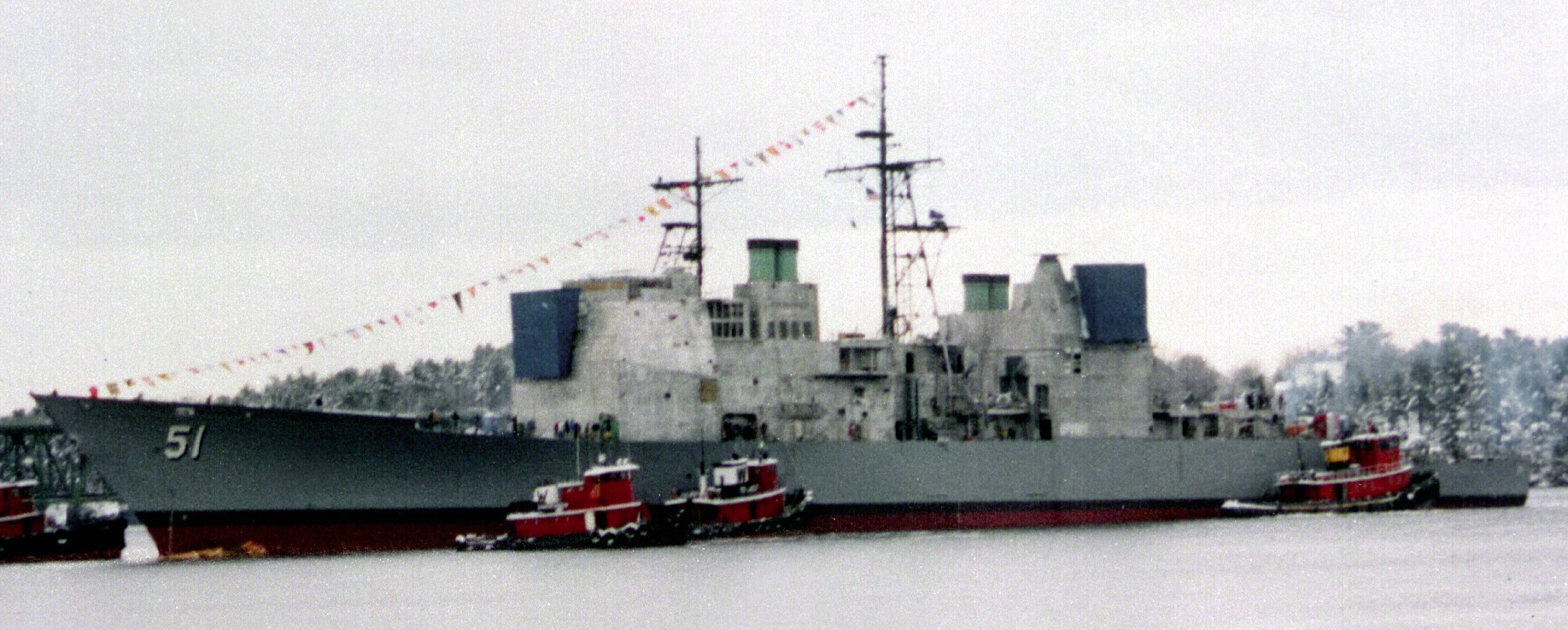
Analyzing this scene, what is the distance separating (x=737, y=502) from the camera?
158 feet

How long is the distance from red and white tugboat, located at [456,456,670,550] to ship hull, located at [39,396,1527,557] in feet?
6.75

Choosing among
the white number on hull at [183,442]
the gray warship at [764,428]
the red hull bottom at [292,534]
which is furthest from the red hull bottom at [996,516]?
the white number on hull at [183,442]

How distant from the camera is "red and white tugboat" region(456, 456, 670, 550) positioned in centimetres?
4562

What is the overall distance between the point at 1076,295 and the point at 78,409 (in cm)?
2307

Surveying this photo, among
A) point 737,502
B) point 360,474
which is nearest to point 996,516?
point 737,502

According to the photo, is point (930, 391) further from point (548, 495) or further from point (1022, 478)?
point (548, 495)

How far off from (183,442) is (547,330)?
26.8 ft

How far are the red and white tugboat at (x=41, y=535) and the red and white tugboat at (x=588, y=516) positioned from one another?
9.73 metres

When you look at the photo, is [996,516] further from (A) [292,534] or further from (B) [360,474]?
(A) [292,534]

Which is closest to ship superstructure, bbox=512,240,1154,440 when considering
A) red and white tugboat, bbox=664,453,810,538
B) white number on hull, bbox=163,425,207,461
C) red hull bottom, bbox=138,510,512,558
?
red and white tugboat, bbox=664,453,810,538

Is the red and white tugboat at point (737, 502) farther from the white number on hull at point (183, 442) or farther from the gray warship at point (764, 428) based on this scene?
the white number on hull at point (183, 442)

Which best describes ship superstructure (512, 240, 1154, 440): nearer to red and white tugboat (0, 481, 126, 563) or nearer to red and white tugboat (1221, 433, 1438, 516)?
red and white tugboat (1221, 433, 1438, 516)

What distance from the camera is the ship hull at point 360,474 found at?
46.0 m

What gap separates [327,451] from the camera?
4644 cm
